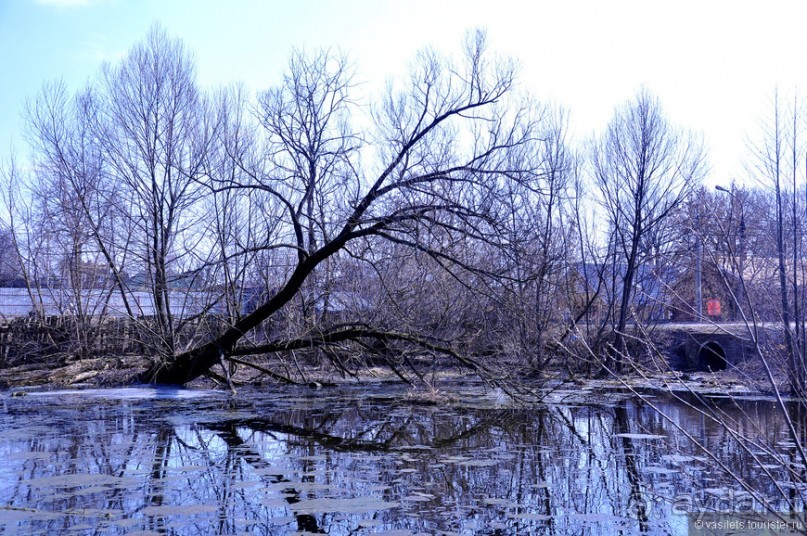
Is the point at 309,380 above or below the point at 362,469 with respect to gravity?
above

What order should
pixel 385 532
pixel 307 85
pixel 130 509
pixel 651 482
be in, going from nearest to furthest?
pixel 385 532, pixel 130 509, pixel 651 482, pixel 307 85

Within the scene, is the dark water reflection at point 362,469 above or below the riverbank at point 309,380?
below

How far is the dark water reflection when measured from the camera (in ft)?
20.4

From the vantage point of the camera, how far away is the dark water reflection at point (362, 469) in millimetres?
6227

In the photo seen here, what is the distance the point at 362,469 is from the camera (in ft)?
27.1

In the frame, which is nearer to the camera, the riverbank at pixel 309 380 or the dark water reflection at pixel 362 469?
the dark water reflection at pixel 362 469

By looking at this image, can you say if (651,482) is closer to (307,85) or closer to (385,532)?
(385,532)

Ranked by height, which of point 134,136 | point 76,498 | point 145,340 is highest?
point 134,136

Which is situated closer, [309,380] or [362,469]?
[362,469]

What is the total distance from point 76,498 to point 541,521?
3.97 m

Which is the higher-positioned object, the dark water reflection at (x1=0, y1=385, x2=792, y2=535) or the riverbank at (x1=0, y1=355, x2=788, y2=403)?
the riverbank at (x1=0, y1=355, x2=788, y2=403)

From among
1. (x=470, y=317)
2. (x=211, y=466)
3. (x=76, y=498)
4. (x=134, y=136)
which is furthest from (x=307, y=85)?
(x=76, y=498)

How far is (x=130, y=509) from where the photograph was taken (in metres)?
6.46

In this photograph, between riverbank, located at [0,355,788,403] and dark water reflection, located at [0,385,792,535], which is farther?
riverbank, located at [0,355,788,403]
